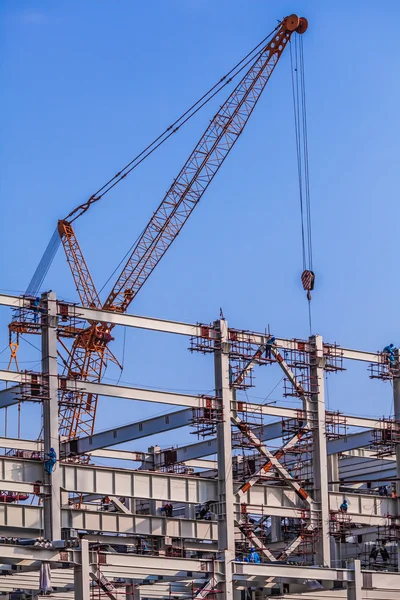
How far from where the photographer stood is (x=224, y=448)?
211ft

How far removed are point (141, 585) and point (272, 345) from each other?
14724 mm

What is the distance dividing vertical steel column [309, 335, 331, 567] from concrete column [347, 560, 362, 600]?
11.0 feet

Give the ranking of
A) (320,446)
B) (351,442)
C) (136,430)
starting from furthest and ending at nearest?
(351,442) → (320,446) → (136,430)

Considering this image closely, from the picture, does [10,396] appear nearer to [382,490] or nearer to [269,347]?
[269,347]

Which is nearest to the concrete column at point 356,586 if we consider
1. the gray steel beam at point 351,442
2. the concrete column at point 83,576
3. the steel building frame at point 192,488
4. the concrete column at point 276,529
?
the steel building frame at point 192,488

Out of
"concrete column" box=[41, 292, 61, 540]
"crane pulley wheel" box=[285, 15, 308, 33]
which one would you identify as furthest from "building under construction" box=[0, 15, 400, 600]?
"crane pulley wheel" box=[285, 15, 308, 33]

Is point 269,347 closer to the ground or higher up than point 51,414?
higher up

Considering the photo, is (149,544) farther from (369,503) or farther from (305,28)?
(305,28)

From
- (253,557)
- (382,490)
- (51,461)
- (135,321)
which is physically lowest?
(253,557)

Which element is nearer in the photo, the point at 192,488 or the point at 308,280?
the point at 192,488

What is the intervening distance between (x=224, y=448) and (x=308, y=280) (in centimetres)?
2182

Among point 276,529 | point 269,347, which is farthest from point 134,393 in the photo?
point 276,529

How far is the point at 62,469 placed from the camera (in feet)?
196

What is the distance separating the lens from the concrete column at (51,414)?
57.8 metres
